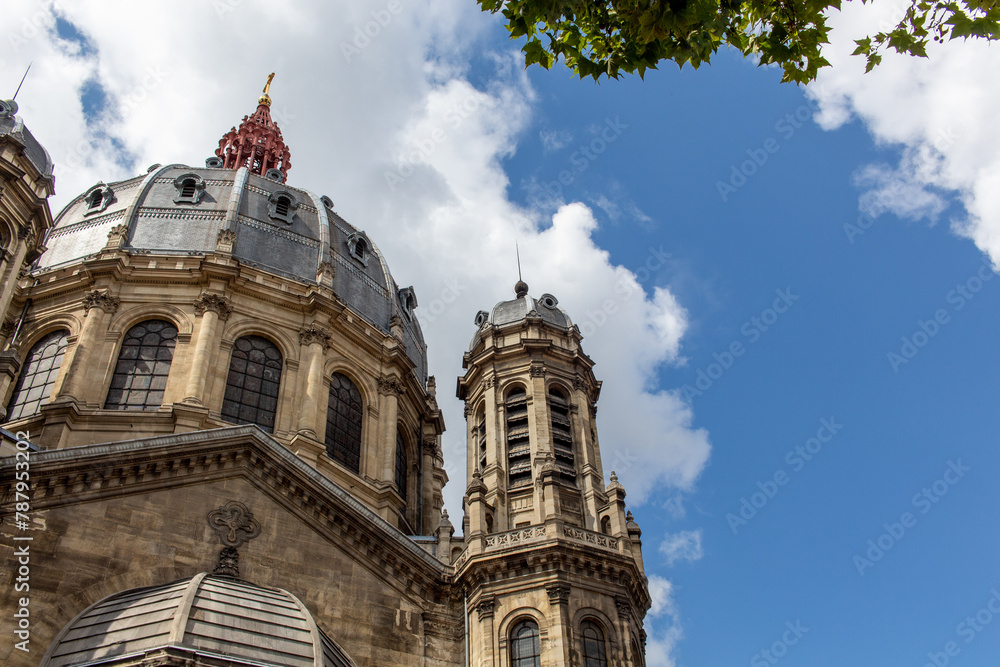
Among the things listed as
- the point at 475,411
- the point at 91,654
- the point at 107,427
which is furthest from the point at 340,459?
the point at 91,654

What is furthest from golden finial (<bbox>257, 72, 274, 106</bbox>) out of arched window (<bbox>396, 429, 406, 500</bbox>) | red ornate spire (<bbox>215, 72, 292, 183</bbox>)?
arched window (<bbox>396, 429, 406, 500</bbox>)

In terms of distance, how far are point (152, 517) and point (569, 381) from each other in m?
14.3

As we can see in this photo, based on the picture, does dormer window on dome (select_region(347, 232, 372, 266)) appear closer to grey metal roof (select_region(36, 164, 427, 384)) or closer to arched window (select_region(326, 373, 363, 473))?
grey metal roof (select_region(36, 164, 427, 384))

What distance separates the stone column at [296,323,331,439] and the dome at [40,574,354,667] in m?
12.3

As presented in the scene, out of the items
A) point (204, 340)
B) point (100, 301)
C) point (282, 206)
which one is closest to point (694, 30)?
point (204, 340)

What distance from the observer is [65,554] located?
18438 mm

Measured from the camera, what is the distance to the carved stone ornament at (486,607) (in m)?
21.6

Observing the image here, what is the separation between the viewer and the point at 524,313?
31078mm

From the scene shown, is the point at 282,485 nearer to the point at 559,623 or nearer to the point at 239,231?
the point at 559,623

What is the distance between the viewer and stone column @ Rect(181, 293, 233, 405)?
2985 centimetres

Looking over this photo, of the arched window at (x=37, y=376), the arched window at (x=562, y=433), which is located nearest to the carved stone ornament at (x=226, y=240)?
the arched window at (x=37, y=376)

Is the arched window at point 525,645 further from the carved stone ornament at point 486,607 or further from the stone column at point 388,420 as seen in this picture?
the stone column at point 388,420

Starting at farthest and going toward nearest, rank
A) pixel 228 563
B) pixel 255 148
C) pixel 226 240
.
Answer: pixel 255 148 → pixel 226 240 → pixel 228 563

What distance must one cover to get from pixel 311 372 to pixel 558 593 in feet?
48.2
